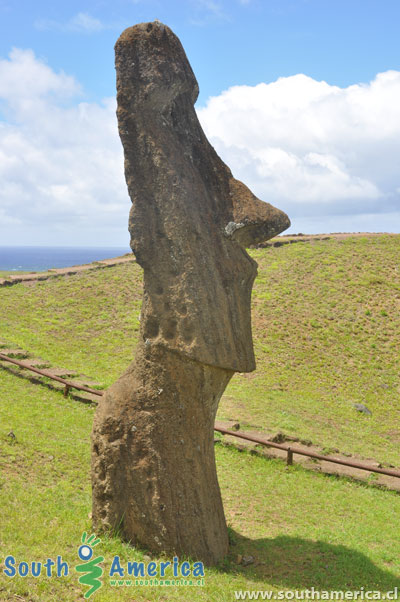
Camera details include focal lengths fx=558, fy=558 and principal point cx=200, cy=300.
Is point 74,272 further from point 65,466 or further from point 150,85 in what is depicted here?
point 150,85

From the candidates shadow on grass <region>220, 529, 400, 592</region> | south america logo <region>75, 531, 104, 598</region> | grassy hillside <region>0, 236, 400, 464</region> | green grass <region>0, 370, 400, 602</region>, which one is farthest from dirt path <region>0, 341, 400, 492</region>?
south america logo <region>75, 531, 104, 598</region>

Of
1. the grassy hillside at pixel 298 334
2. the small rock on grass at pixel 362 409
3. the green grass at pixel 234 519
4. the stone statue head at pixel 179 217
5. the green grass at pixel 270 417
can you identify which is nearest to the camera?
the green grass at pixel 234 519

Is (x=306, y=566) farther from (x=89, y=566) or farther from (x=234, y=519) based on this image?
(x=89, y=566)

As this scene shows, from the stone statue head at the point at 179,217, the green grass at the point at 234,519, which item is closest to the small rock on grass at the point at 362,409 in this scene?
the green grass at the point at 234,519

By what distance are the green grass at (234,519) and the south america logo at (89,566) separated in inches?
3.5

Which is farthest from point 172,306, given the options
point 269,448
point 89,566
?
point 269,448

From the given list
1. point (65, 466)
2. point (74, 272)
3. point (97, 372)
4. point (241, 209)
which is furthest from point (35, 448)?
point (74, 272)

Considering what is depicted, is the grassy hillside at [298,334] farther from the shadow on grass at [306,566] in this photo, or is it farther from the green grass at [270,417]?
the shadow on grass at [306,566]

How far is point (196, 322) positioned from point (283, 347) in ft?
47.2

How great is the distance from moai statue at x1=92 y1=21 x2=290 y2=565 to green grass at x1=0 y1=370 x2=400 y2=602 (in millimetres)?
664

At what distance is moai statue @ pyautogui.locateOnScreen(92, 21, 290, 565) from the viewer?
6.71 metres

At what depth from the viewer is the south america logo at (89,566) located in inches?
227

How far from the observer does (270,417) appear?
1503cm

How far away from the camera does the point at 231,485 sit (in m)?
10.1
